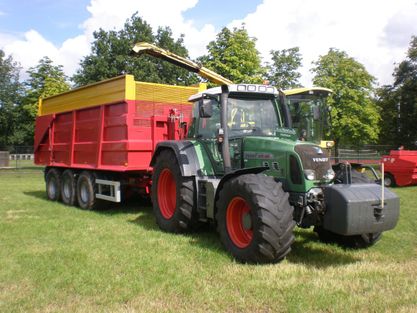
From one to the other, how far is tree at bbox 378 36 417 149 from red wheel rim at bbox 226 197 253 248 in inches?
1333

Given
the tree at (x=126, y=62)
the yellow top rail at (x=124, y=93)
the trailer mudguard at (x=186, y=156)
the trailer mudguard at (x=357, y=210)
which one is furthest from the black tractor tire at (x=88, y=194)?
the tree at (x=126, y=62)

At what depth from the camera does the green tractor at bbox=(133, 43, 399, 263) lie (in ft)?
17.8

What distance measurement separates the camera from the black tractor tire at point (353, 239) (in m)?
6.46

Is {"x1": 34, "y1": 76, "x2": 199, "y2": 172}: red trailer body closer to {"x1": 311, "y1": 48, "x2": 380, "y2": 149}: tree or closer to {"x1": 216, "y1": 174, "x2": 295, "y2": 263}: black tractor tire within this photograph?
{"x1": 216, "y1": 174, "x2": 295, "y2": 263}: black tractor tire

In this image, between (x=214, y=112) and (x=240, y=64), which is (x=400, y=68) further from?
(x=214, y=112)

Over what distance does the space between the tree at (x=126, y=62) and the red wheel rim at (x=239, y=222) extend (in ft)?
84.1

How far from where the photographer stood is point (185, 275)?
5.27 meters

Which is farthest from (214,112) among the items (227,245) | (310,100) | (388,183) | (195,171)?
(388,183)

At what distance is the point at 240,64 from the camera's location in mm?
22641

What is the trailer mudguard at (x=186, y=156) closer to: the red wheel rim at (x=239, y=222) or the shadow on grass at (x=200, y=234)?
the shadow on grass at (x=200, y=234)

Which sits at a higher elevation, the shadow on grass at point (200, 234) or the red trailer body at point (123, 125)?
the red trailer body at point (123, 125)

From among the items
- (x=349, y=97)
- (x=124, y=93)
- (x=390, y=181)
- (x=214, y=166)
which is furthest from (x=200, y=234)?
(x=349, y=97)

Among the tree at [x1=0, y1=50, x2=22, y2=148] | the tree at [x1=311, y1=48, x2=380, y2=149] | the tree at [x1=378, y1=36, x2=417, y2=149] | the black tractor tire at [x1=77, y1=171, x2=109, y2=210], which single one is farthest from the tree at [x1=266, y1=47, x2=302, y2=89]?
the tree at [x1=0, y1=50, x2=22, y2=148]

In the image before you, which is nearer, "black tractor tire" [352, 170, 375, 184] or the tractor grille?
the tractor grille
